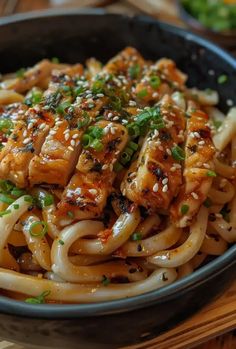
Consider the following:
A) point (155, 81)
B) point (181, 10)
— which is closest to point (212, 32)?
point (181, 10)

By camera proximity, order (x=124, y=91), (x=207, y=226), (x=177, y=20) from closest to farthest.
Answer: (x=207, y=226), (x=124, y=91), (x=177, y=20)

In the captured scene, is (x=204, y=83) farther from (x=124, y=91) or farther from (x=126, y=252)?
(x=126, y=252)

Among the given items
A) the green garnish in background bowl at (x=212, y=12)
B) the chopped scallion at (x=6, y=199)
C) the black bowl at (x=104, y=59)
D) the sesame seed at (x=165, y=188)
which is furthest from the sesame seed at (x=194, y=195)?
the green garnish in background bowl at (x=212, y=12)

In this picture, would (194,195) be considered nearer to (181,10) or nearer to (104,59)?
(104,59)

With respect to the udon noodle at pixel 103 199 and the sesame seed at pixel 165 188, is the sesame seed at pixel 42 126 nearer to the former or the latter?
the udon noodle at pixel 103 199

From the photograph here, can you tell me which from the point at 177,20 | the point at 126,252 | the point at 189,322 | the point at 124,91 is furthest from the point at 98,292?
the point at 177,20

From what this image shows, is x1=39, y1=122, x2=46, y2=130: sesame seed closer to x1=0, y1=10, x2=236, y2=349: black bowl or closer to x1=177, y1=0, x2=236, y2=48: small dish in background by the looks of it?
x1=0, y1=10, x2=236, y2=349: black bowl
